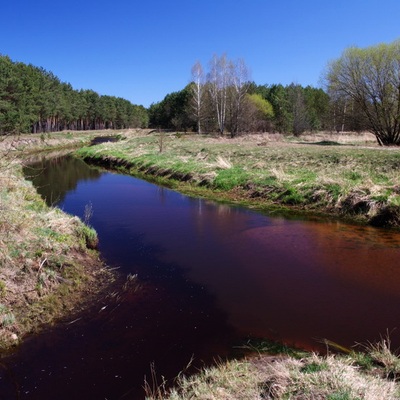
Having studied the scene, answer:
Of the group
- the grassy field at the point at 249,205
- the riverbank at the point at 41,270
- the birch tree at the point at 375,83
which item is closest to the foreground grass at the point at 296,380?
the grassy field at the point at 249,205

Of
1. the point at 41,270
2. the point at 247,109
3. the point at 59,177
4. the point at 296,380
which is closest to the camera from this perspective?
the point at 296,380

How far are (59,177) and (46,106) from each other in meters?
44.2

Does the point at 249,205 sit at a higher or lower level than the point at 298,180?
lower

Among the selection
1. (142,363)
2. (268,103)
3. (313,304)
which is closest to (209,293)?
(313,304)

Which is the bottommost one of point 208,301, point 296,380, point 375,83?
point 208,301

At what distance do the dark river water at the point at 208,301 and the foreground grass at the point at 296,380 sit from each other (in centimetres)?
61

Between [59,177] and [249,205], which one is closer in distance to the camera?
[249,205]

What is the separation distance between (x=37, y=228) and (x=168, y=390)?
5556 millimetres

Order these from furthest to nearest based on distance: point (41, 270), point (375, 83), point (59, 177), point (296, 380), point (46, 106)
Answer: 1. point (46, 106)
2. point (375, 83)
3. point (59, 177)
4. point (41, 270)
5. point (296, 380)

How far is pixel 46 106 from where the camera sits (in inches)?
2450

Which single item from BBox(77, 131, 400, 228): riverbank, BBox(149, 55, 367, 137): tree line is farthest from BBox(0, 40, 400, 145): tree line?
BBox(77, 131, 400, 228): riverbank

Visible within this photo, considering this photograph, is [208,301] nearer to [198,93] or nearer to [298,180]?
[298,180]

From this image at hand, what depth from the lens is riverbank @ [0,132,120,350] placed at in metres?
6.19

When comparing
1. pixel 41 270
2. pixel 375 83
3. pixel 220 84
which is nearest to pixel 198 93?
pixel 220 84
